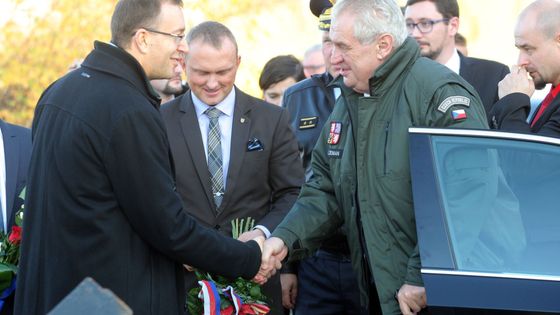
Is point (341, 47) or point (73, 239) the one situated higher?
point (341, 47)

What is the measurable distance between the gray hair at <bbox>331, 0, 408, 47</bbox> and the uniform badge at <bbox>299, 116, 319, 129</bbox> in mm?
1529

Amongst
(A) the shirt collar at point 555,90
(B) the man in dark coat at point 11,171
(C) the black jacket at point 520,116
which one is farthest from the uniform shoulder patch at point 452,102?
(B) the man in dark coat at point 11,171

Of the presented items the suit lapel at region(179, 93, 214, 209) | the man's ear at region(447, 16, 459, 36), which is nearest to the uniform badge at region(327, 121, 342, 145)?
the suit lapel at region(179, 93, 214, 209)

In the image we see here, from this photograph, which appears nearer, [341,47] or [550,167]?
[550,167]

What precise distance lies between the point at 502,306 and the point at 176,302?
144 centimetres

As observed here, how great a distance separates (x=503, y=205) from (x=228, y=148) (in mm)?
2061

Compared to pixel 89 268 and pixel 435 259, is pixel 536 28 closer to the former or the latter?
pixel 435 259

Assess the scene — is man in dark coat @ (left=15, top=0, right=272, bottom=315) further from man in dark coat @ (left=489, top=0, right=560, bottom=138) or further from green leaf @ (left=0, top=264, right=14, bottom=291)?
man in dark coat @ (left=489, top=0, right=560, bottom=138)

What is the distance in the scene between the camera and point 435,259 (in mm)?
4180

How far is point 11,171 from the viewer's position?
5.93 metres

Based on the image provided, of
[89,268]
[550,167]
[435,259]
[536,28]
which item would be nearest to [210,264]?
[89,268]

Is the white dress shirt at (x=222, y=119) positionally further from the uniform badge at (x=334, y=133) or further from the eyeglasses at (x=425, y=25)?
the eyeglasses at (x=425, y=25)

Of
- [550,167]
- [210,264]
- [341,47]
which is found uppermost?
[341,47]

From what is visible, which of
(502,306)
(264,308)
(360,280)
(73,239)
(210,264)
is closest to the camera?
(502,306)
